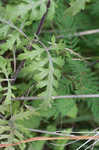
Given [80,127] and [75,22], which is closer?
[75,22]

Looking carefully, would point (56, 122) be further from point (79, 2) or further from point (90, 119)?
point (79, 2)

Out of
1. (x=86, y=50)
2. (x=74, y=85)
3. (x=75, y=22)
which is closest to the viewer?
(x=74, y=85)

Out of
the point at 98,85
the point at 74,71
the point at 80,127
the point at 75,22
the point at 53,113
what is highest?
the point at 75,22

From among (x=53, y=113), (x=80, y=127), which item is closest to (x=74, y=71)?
(x=53, y=113)

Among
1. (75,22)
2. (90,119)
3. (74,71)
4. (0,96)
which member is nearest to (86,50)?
(75,22)

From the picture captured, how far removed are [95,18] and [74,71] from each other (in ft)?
3.00

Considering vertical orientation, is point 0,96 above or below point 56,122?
above

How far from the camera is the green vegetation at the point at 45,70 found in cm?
154

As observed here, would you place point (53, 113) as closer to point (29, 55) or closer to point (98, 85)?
point (98, 85)

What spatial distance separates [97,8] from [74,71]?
2.77ft

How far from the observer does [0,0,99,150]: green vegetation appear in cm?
154

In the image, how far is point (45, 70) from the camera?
5.04ft

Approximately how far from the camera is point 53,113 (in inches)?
90.8

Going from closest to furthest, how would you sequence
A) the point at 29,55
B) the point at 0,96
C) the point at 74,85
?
the point at 29,55 < the point at 0,96 < the point at 74,85
